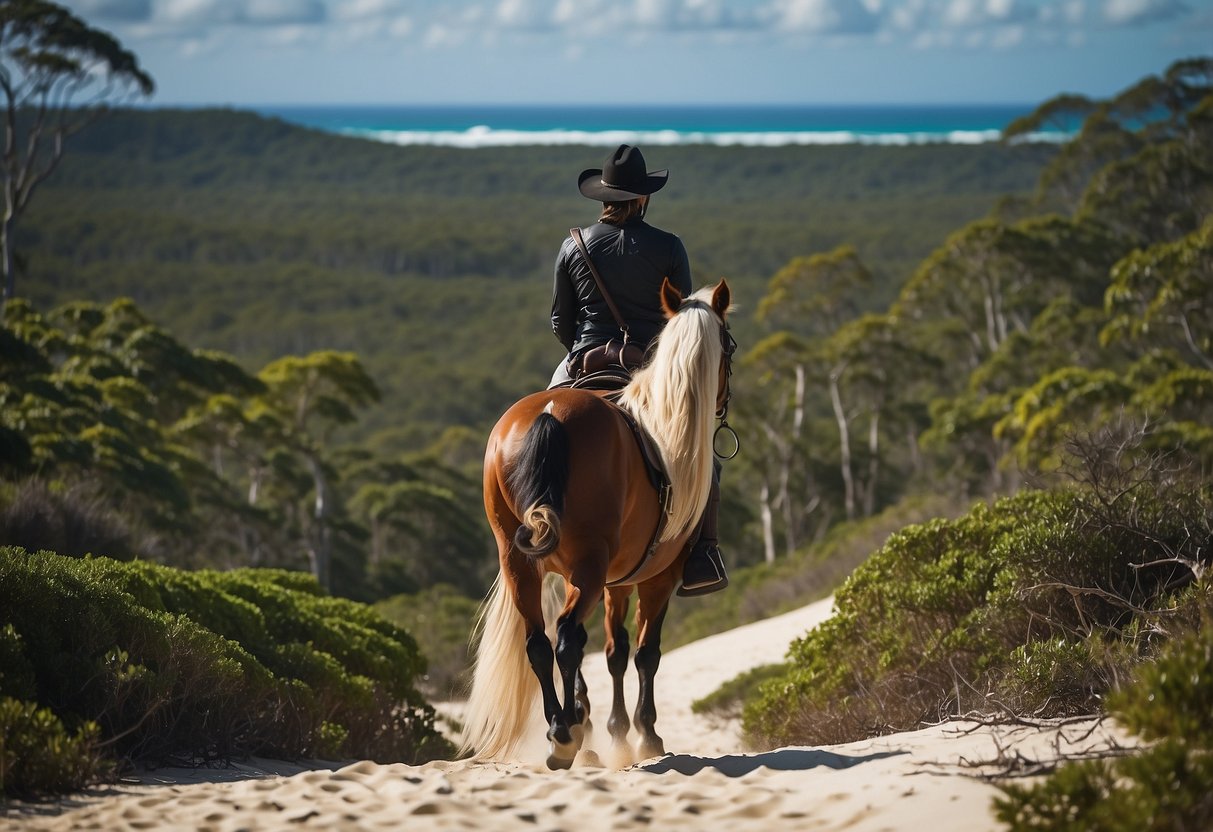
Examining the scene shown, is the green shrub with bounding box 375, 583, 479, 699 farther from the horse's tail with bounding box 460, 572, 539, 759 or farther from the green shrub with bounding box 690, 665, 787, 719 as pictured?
the horse's tail with bounding box 460, 572, 539, 759

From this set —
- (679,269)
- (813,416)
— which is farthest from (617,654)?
(813,416)

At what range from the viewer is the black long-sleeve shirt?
6.27m

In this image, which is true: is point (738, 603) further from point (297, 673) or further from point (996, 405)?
point (297, 673)

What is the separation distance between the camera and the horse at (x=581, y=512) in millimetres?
5422

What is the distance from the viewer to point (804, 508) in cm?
4238

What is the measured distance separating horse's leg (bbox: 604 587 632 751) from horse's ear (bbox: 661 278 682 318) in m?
1.38

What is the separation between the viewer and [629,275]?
6.26 metres

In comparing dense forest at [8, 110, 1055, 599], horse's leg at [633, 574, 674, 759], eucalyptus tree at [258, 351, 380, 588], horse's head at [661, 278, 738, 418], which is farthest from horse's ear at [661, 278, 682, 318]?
eucalyptus tree at [258, 351, 380, 588]

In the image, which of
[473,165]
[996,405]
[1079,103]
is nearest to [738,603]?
[996,405]

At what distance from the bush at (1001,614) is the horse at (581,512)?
1.47 m

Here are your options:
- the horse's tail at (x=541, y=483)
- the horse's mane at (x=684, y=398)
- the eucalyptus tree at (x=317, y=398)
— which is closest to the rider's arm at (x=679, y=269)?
the horse's mane at (x=684, y=398)

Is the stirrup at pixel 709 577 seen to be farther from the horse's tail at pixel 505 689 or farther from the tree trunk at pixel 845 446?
the tree trunk at pixel 845 446

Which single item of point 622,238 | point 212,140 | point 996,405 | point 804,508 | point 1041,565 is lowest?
point 804,508

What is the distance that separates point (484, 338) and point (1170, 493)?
274ft
